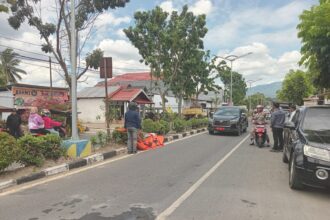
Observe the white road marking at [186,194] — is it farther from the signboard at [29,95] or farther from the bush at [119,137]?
the signboard at [29,95]

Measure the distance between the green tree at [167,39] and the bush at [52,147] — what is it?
15.7 meters

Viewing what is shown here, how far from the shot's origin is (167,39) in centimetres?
2397

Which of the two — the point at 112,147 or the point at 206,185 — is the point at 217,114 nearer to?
the point at 112,147

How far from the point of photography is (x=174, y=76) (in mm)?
26453

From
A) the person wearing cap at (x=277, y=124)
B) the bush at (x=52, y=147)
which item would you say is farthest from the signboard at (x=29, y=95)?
the bush at (x=52, y=147)

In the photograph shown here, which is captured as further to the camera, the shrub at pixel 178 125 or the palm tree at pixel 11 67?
the palm tree at pixel 11 67

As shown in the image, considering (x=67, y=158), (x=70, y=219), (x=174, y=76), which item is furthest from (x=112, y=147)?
(x=174, y=76)

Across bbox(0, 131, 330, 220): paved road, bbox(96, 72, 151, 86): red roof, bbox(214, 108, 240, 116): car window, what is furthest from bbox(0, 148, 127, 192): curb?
bbox(96, 72, 151, 86): red roof

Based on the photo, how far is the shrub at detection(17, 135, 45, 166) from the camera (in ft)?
27.6

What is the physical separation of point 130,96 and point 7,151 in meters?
28.9

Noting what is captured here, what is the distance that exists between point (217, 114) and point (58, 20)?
10.6 m

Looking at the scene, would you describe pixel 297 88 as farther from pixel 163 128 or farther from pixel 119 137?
pixel 119 137

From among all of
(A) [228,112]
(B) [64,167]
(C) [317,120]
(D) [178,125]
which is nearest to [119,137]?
(B) [64,167]

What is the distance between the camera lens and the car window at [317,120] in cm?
738
